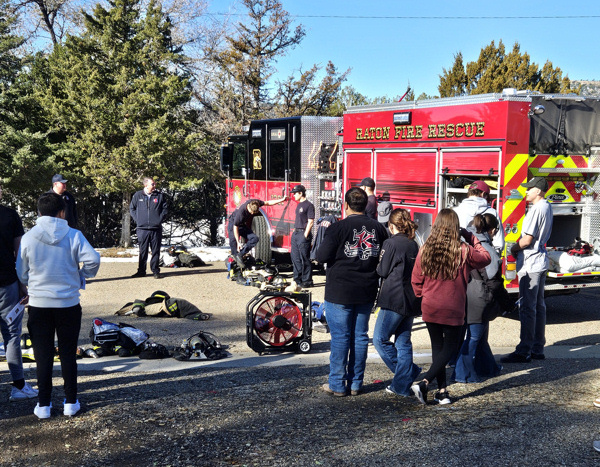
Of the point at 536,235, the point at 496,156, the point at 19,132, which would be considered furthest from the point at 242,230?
the point at 19,132

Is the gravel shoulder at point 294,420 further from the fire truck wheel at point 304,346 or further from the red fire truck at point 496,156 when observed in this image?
the red fire truck at point 496,156

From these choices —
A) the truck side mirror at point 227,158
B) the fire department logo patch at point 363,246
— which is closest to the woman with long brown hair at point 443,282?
the fire department logo patch at point 363,246

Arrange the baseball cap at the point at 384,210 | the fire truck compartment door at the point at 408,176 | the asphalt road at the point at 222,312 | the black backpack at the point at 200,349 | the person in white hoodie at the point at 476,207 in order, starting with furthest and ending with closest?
the baseball cap at the point at 384,210
the fire truck compartment door at the point at 408,176
the asphalt road at the point at 222,312
the person in white hoodie at the point at 476,207
the black backpack at the point at 200,349

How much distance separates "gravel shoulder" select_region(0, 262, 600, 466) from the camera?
4.29 meters

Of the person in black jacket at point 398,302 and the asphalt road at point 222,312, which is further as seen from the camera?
the asphalt road at point 222,312

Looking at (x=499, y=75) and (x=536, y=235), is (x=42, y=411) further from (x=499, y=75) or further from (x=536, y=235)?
(x=499, y=75)

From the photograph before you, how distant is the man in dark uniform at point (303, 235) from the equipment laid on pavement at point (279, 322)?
13.3 feet

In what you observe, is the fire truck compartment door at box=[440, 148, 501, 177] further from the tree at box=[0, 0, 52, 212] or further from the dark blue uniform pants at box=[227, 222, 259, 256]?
the tree at box=[0, 0, 52, 212]

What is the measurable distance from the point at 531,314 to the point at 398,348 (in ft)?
6.59

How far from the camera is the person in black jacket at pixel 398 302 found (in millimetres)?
5379

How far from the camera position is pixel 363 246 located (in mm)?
5387

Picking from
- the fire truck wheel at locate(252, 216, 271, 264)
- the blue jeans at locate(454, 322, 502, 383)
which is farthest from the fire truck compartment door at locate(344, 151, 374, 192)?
the blue jeans at locate(454, 322, 502, 383)

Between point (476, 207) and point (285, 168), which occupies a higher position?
point (285, 168)

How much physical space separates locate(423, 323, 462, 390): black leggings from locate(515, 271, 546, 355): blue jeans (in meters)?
1.77
